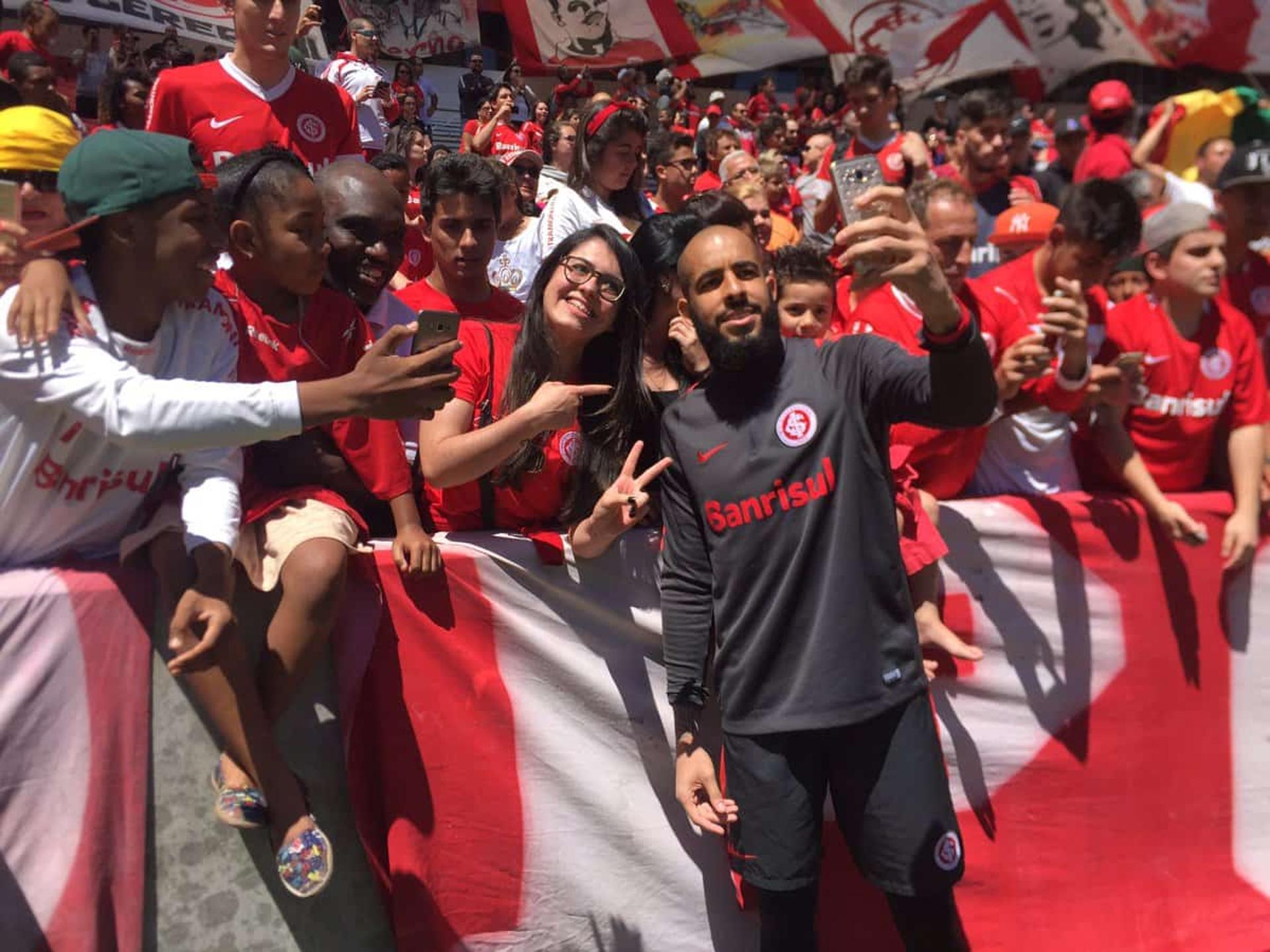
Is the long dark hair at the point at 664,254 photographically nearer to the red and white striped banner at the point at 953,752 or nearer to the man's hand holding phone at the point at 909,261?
the red and white striped banner at the point at 953,752

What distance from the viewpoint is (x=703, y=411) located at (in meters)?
2.65

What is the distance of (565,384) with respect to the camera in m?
2.74

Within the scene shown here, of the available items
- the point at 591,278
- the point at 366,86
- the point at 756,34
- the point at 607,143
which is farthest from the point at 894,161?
the point at 756,34

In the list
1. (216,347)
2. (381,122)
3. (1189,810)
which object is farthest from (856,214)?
(381,122)

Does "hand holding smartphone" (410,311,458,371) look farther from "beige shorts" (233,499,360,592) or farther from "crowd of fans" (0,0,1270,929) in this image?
"beige shorts" (233,499,360,592)

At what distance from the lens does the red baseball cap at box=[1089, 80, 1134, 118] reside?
25.5ft

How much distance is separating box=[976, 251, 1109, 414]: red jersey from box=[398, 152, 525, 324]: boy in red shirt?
1.47 meters

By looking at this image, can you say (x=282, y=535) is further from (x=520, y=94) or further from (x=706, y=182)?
(x=520, y=94)

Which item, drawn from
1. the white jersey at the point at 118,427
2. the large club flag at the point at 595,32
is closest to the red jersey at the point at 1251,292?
the white jersey at the point at 118,427

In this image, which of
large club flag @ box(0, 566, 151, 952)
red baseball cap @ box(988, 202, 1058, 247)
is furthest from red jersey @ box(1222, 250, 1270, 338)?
large club flag @ box(0, 566, 151, 952)

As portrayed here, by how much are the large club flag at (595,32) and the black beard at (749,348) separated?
6.84 metres

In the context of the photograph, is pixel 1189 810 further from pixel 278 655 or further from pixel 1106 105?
pixel 1106 105

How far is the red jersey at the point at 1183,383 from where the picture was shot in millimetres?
3564

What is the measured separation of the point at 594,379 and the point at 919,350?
3.07 feet
